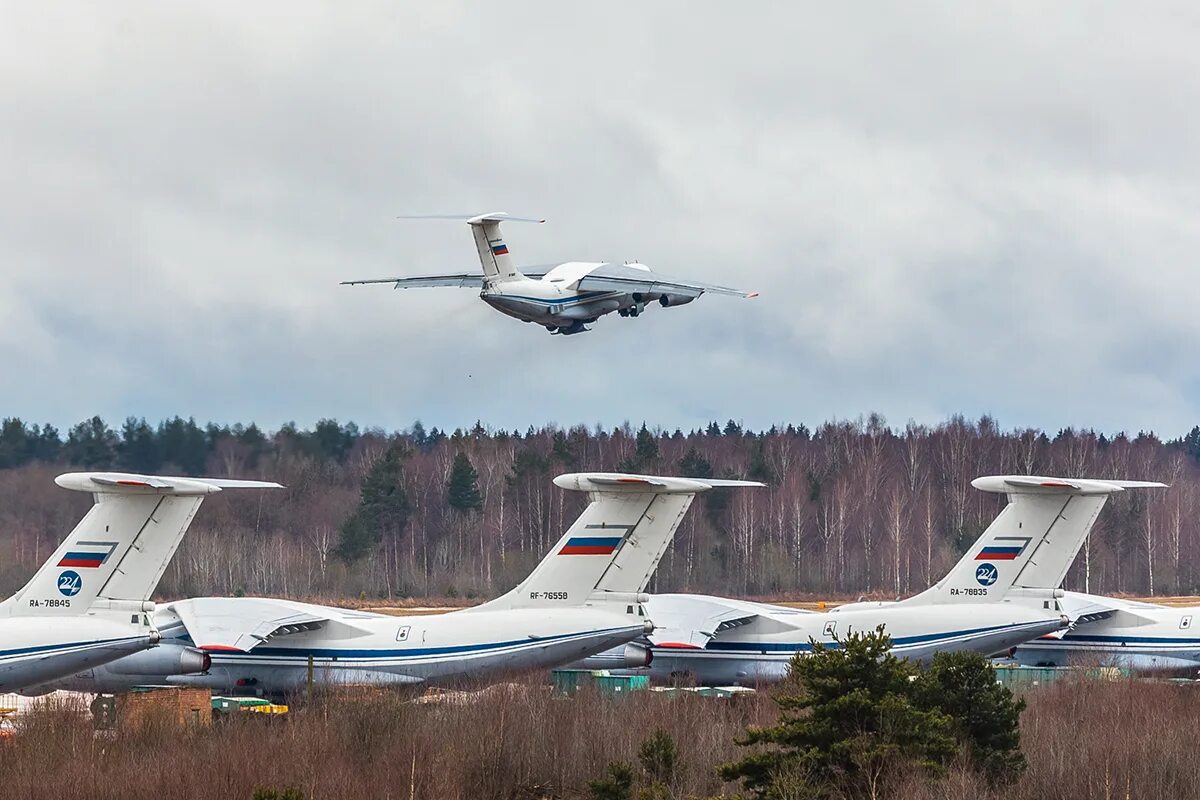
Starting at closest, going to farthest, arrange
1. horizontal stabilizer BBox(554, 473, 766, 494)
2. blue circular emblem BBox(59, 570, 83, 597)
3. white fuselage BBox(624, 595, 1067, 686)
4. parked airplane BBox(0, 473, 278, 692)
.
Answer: parked airplane BBox(0, 473, 278, 692)
blue circular emblem BBox(59, 570, 83, 597)
horizontal stabilizer BBox(554, 473, 766, 494)
white fuselage BBox(624, 595, 1067, 686)

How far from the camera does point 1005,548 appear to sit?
30797mm

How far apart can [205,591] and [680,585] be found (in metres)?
17.3

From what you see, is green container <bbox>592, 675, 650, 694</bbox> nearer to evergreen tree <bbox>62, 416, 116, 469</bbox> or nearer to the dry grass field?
the dry grass field

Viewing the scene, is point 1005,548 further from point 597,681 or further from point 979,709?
point 979,709

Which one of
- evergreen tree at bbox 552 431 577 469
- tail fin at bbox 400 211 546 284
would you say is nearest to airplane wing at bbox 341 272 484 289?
tail fin at bbox 400 211 546 284

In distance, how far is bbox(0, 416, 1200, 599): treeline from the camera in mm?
46344

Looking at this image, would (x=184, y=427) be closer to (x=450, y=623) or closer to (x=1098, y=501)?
(x=450, y=623)

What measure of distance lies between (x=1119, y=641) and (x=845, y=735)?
18645 millimetres

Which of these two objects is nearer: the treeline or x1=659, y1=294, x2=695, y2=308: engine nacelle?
x1=659, y1=294, x2=695, y2=308: engine nacelle

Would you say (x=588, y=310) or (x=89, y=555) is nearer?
(x=89, y=555)

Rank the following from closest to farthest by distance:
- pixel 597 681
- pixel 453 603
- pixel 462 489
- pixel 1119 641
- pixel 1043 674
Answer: pixel 597 681
pixel 1043 674
pixel 1119 641
pixel 453 603
pixel 462 489

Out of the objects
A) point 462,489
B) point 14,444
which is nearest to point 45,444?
point 14,444

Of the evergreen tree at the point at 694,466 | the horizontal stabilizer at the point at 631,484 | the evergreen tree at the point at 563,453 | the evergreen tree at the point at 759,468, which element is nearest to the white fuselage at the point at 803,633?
the horizontal stabilizer at the point at 631,484

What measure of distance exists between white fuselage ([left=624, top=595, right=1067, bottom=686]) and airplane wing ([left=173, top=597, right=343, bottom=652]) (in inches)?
240
